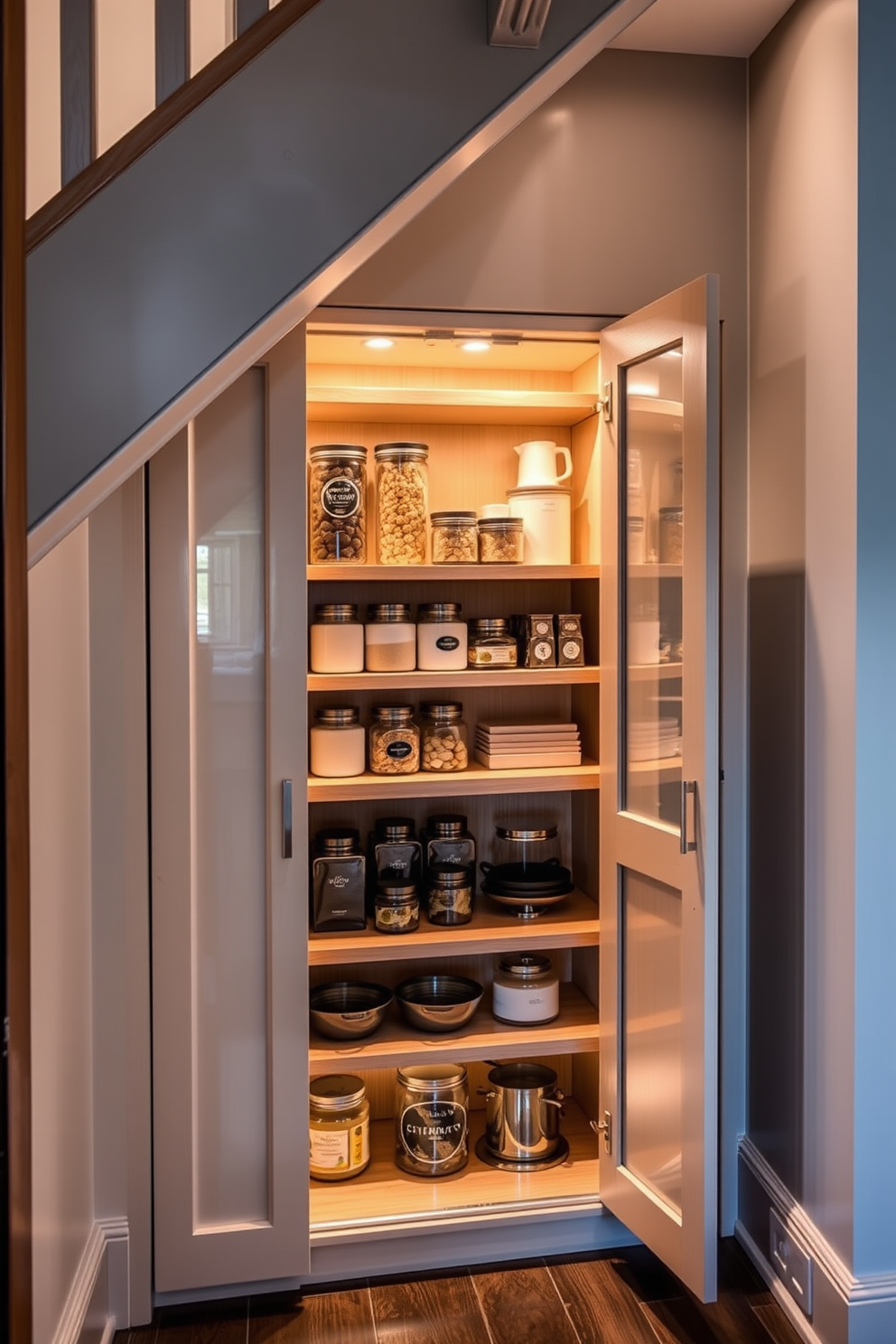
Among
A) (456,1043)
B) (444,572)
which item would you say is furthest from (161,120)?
(456,1043)

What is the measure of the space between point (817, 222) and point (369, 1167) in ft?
7.51

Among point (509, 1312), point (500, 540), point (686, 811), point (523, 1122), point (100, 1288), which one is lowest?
point (509, 1312)

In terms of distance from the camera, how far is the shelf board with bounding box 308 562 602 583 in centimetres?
241

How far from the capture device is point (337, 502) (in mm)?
2457

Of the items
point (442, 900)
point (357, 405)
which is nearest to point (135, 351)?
point (357, 405)

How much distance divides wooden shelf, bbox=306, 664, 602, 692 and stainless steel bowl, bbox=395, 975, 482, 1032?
29.2 inches

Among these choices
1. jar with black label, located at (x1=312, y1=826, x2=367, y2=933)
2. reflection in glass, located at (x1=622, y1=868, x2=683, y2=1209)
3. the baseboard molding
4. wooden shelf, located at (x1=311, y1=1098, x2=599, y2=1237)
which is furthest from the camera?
jar with black label, located at (x1=312, y1=826, x2=367, y2=933)

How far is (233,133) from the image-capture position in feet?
4.08

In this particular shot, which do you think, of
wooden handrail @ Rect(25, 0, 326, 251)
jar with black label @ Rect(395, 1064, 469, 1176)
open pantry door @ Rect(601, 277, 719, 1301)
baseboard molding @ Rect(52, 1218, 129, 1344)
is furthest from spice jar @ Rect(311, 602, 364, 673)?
wooden handrail @ Rect(25, 0, 326, 251)

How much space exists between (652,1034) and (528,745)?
2.33ft

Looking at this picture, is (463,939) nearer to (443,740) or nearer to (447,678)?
(443,740)

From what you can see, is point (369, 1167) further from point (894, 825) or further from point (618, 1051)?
point (894, 825)

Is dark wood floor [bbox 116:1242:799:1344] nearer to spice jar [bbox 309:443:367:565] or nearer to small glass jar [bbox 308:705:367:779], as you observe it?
small glass jar [bbox 308:705:367:779]

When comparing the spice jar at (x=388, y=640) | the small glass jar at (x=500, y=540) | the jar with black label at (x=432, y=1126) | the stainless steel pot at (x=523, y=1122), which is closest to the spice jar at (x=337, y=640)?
the spice jar at (x=388, y=640)
